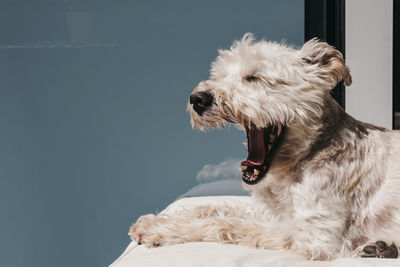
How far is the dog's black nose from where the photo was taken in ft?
4.08

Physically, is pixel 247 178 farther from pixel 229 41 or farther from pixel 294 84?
pixel 229 41

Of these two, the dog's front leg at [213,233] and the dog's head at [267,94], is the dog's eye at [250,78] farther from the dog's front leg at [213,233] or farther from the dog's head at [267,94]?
the dog's front leg at [213,233]

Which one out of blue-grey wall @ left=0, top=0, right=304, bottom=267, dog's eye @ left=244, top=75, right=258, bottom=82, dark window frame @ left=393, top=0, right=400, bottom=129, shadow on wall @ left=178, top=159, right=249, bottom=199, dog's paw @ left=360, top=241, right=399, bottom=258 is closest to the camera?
dog's paw @ left=360, top=241, right=399, bottom=258

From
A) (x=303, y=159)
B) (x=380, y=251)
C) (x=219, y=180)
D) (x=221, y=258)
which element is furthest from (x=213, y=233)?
(x=219, y=180)

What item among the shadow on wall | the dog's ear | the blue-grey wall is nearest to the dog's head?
the dog's ear

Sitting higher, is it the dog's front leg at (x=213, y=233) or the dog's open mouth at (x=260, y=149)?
the dog's open mouth at (x=260, y=149)

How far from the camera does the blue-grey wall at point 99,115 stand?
9.64 feet

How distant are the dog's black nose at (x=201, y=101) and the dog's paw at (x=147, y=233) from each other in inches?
16.7

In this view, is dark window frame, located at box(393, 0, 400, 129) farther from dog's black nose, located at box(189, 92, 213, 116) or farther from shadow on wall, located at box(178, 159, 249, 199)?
dog's black nose, located at box(189, 92, 213, 116)

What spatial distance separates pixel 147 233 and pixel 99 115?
1.95 metres

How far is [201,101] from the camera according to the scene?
125 cm

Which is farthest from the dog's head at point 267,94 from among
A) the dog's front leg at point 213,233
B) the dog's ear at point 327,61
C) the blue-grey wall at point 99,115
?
the blue-grey wall at point 99,115

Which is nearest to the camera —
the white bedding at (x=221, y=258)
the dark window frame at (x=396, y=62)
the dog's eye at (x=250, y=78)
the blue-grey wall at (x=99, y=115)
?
the white bedding at (x=221, y=258)

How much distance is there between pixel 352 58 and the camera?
97.5 inches
